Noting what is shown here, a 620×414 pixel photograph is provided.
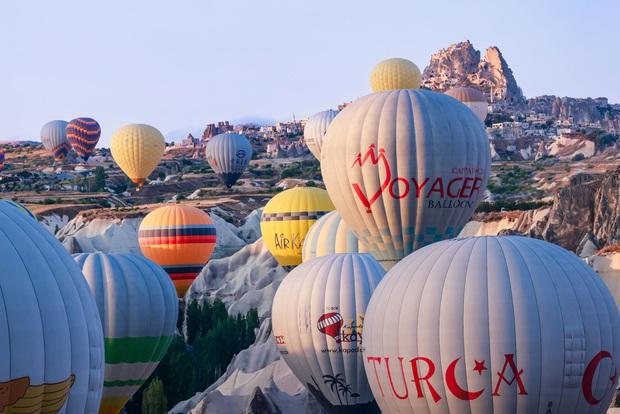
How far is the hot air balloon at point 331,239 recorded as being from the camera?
42.5 m

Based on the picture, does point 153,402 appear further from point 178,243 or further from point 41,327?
point 178,243

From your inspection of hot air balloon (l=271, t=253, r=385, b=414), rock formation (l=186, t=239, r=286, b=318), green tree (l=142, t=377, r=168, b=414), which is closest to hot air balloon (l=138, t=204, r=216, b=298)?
rock formation (l=186, t=239, r=286, b=318)

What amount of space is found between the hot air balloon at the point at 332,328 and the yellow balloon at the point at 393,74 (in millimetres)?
56966

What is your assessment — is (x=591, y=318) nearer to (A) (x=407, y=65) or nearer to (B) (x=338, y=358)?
(B) (x=338, y=358)

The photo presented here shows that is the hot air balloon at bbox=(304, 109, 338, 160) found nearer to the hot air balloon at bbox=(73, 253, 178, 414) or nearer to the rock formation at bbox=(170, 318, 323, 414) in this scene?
the rock formation at bbox=(170, 318, 323, 414)

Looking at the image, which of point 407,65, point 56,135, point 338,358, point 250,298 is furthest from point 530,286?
point 56,135

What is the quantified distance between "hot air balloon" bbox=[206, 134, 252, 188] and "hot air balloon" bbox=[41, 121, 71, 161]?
4499 centimetres

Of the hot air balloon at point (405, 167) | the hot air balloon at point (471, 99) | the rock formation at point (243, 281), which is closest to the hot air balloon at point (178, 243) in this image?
the rock formation at point (243, 281)

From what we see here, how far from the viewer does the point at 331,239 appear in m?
43.2

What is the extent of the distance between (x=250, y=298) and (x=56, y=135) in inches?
3907

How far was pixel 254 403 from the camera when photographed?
1496 inches

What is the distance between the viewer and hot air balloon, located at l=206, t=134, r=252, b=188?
386 feet

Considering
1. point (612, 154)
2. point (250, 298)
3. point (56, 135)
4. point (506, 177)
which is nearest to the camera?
point (250, 298)

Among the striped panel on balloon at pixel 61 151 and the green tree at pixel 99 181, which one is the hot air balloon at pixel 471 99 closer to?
the green tree at pixel 99 181
